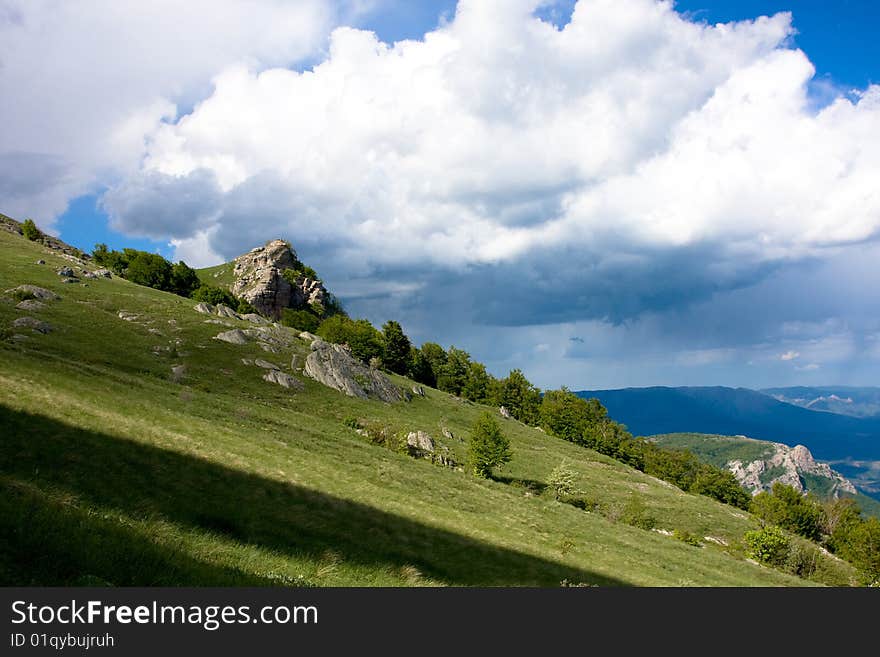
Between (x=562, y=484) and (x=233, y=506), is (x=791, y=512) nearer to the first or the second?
(x=562, y=484)

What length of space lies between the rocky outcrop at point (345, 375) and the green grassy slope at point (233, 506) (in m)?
21.5

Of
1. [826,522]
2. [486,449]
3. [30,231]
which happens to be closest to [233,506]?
[486,449]

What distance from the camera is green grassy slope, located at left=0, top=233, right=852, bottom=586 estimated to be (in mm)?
11102

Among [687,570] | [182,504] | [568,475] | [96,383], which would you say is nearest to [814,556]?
[568,475]

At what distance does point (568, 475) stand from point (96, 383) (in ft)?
186

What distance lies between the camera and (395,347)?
6329 inches

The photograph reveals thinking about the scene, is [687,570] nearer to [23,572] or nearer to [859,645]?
[859,645]

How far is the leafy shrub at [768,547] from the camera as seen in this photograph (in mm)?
68188

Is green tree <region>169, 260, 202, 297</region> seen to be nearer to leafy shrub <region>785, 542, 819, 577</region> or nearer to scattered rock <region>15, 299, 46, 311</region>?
scattered rock <region>15, 299, 46, 311</region>

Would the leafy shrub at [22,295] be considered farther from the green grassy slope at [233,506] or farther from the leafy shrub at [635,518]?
the leafy shrub at [635,518]

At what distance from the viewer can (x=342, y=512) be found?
2472 cm

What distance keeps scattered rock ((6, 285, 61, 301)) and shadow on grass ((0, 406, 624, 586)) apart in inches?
2872

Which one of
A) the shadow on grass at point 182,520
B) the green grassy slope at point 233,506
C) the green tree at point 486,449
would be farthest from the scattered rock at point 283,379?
the shadow on grass at point 182,520

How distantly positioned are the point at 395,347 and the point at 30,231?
119720 millimetres
